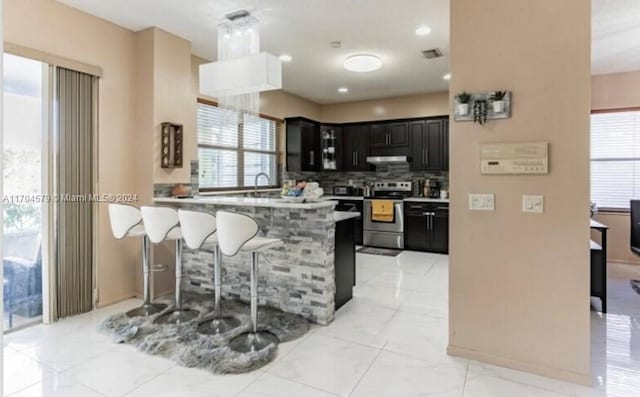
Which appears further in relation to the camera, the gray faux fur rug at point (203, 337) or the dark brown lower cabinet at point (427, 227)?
the dark brown lower cabinet at point (427, 227)

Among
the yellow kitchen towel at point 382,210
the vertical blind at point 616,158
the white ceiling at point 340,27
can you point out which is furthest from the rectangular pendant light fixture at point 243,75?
the vertical blind at point 616,158

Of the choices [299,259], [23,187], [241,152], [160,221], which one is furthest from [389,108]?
[23,187]

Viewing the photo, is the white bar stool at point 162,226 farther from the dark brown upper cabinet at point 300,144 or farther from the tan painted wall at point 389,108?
the tan painted wall at point 389,108

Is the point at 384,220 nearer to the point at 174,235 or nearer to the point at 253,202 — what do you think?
the point at 253,202

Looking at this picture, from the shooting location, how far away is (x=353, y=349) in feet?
9.12

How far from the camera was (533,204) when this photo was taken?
2.40 metres

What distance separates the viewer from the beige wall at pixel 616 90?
525cm

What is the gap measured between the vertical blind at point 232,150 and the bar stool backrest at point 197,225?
180 cm

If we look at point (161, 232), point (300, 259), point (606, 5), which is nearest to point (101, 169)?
point (161, 232)

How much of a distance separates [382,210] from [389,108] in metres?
2.11

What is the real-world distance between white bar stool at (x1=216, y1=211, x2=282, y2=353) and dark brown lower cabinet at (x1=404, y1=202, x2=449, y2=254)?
3967mm

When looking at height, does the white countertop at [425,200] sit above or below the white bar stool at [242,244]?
above

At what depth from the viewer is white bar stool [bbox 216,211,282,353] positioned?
2.65 metres

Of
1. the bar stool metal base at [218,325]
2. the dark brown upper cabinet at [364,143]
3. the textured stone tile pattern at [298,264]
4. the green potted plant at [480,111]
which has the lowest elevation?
the bar stool metal base at [218,325]
